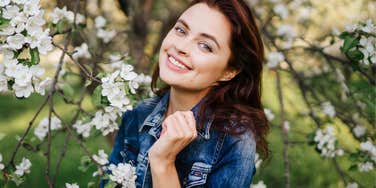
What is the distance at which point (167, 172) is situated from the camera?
1944mm

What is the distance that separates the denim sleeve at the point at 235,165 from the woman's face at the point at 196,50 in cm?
25

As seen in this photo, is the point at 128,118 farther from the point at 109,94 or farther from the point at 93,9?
the point at 93,9

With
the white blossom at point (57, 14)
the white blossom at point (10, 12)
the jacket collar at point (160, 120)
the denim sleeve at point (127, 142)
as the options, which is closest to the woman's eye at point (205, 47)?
the jacket collar at point (160, 120)

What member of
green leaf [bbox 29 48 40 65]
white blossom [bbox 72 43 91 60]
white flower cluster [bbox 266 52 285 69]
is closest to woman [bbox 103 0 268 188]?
green leaf [bbox 29 48 40 65]

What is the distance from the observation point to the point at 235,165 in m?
1.97

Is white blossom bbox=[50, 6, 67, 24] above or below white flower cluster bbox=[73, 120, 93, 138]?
above

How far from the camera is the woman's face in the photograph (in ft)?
6.56

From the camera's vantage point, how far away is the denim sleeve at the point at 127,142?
7.72ft

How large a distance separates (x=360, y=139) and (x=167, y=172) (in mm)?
1512

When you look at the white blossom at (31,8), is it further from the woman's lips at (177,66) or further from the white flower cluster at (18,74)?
the woman's lips at (177,66)

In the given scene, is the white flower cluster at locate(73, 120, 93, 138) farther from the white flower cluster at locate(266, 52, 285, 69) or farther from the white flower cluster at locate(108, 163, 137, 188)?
the white flower cluster at locate(266, 52, 285, 69)

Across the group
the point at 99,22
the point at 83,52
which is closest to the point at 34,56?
the point at 83,52

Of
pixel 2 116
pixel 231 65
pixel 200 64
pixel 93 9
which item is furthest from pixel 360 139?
pixel 2 116

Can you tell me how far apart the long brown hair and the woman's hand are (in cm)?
20
